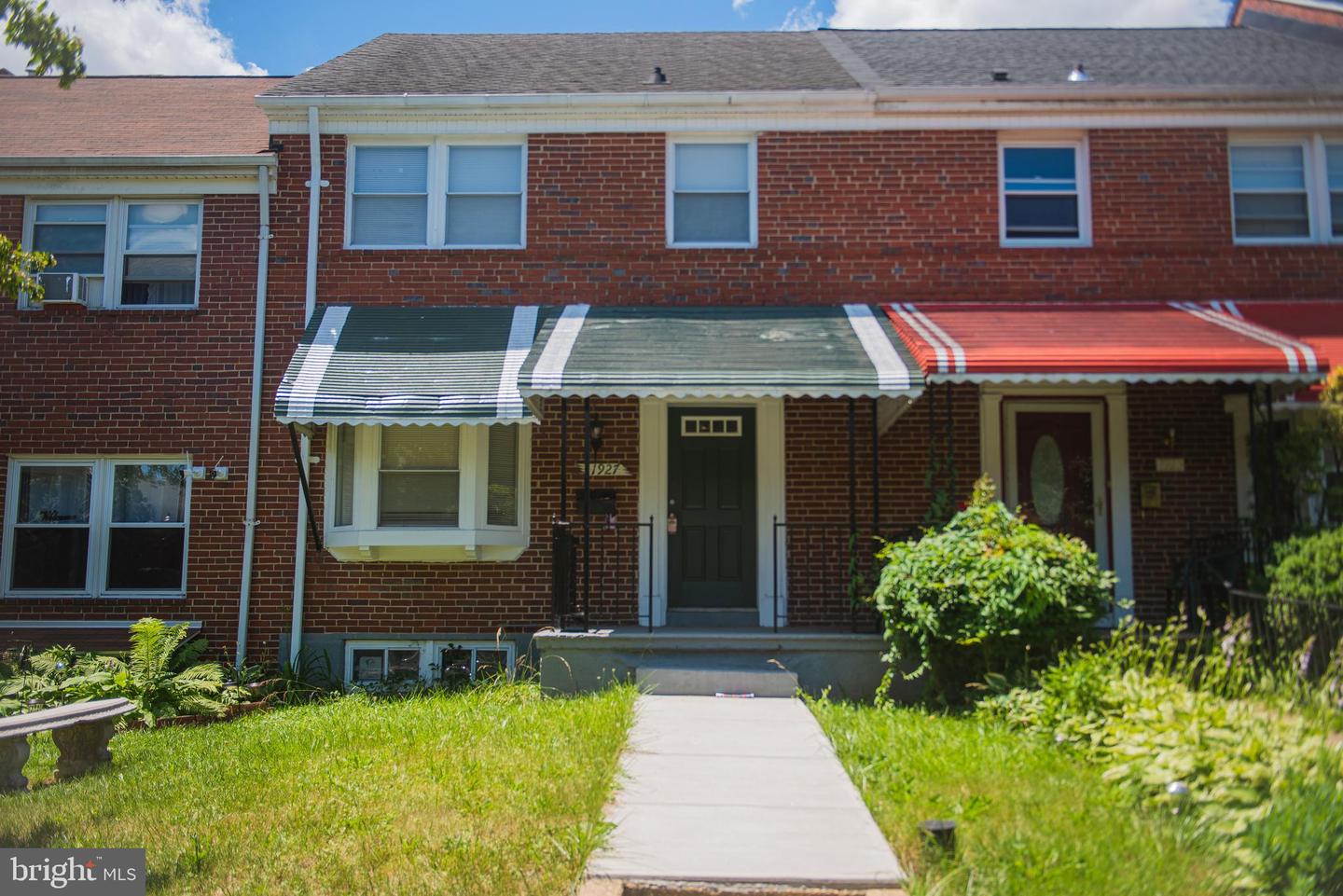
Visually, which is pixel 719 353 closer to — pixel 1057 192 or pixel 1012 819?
pixel 1057 192

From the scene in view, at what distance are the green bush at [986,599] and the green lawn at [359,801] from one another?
85.4 inches

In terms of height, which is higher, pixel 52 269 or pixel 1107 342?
pixel 52 269

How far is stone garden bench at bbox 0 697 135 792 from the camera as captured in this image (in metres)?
6.10

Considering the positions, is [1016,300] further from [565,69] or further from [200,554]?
[200,554]

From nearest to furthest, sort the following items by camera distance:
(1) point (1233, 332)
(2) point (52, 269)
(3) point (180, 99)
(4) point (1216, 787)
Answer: (4) point (1216, 787) → (1) point (1233, 332) → (2) point (52, 269) → (3) point (180, 99)

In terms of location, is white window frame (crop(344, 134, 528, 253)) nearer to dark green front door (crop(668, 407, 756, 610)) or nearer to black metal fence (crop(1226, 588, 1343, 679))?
dark green front door (crop(668, 407, 756, 610))

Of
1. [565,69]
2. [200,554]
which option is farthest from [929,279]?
[200,554]

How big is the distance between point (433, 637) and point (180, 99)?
303 inches

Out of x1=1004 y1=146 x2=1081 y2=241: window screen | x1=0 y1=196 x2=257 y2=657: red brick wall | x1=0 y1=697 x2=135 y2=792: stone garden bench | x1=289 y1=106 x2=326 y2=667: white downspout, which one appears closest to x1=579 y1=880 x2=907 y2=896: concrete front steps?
x1=0 y1=697 x2=135 y2=792: stone garden bench

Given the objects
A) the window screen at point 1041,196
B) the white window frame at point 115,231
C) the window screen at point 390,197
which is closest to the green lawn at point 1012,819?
the window screen at point 1041,196

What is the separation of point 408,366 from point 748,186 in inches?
155

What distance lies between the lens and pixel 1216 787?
4340mm

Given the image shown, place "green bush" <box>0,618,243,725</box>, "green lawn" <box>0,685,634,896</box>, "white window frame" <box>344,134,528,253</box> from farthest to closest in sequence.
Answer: "white window frame" <box>344,134,528,253</box> → "green bush" <box>0,618,243,725</box> → "green lawn" <box>0,685,634,896</box>

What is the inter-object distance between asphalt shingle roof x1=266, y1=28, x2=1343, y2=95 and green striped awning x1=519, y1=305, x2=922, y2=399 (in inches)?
101
